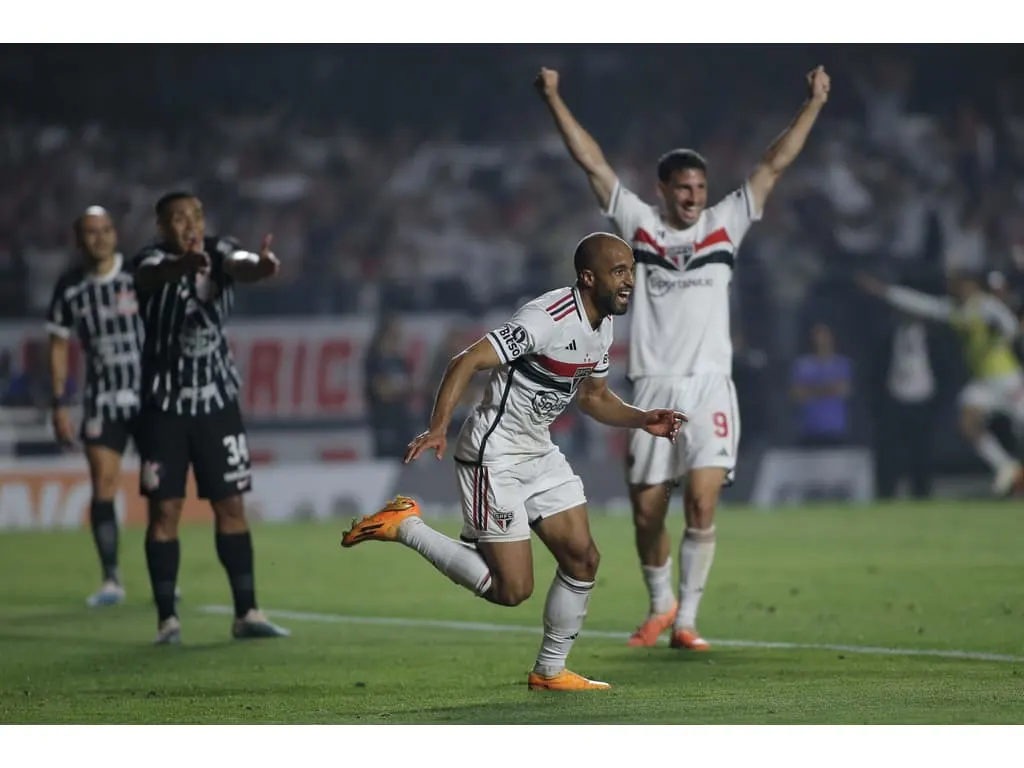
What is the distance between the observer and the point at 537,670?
7422mm

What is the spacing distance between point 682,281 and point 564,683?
9.03 feet

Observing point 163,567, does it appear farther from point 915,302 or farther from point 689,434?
point 915,302

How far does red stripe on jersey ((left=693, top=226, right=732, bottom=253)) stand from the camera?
30.3ft

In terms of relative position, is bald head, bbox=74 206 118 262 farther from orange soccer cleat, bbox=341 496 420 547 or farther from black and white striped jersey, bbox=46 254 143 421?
orange soccer cleat, bbox=341 496 420 547

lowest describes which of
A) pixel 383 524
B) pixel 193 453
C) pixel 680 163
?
pixel 383 524

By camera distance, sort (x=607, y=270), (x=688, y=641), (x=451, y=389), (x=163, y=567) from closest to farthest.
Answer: (x=451, y=389) < (x=607, y=270) < (x=688, y=641) < (x=163, y=567)

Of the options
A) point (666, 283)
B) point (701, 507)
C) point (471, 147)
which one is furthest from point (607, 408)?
point (471, 147)

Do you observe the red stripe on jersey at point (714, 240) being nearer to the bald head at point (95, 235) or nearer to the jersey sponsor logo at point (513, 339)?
the jersey sponsor logo at point (513, 339)

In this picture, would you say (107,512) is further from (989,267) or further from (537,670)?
(989,267)

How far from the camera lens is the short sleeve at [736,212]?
9.30 metres

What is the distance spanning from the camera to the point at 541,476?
7.38 m

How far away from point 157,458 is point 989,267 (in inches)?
489

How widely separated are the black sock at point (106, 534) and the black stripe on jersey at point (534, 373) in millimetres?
5123

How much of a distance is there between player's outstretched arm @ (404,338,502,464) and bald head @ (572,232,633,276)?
1.90 feet
